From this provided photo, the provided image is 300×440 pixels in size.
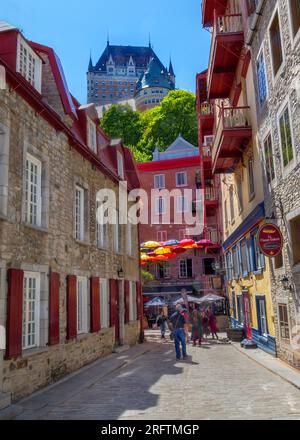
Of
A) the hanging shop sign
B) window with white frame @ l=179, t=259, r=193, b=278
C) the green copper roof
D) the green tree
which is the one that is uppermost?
the green copper roof

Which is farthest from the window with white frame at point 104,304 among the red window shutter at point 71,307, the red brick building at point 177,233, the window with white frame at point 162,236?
the window with white frame at point 162,236

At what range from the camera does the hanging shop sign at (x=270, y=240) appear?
35.2 ft

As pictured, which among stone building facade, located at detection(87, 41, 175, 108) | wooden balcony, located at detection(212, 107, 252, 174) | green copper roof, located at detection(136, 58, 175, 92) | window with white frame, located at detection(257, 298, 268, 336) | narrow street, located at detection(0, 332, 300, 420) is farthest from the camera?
stone building facade, located at detection(87, 41, 175, 108)

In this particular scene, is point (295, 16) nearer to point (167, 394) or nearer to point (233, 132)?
point (233, 132)

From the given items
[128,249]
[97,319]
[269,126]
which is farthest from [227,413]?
[128,249]

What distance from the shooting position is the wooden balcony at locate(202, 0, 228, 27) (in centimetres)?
1781

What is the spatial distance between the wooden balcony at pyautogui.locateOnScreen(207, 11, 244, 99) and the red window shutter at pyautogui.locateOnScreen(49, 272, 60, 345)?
1034cm

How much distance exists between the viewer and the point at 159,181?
42.7 metres

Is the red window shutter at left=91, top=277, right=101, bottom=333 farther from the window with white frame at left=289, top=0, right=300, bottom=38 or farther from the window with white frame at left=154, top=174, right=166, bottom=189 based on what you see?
the window with white frame at left=154, top=174, right=166, bottom=189

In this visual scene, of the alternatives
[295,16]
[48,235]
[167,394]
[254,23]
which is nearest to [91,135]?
[48,235]

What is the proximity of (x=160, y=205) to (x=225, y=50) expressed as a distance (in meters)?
27.7

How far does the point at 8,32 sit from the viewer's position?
938 cm

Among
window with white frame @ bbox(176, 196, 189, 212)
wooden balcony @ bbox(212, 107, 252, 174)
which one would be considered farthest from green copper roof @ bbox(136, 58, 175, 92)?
wooden balcony @ bbox(212, 107, 252, 174)

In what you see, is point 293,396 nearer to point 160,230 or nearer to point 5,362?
point 5,362
